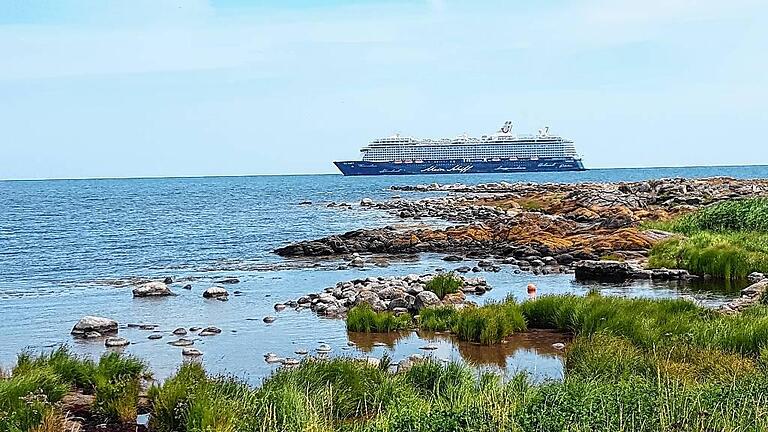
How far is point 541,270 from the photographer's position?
24.4m

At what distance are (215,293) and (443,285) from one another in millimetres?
5630

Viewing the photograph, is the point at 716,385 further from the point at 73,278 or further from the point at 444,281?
the point at 73,278

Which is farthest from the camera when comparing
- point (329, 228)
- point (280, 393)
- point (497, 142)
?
point (497, 142)

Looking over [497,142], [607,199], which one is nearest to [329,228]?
[607,199]

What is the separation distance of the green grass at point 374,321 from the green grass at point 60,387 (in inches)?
198

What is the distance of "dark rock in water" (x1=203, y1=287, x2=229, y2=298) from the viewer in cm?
Result: 2072

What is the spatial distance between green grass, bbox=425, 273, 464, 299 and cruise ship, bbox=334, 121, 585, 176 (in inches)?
4914

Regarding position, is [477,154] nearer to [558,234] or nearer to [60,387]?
[558,234]

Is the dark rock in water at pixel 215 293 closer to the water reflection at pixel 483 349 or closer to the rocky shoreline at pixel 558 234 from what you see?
the water reflection at pixel 483 349

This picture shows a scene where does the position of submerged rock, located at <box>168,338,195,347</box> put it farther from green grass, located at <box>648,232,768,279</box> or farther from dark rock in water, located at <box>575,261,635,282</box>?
green grass, located at <box>648,232,768,279</box>

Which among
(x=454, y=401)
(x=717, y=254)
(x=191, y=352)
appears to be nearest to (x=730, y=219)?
(x=717, y=254)

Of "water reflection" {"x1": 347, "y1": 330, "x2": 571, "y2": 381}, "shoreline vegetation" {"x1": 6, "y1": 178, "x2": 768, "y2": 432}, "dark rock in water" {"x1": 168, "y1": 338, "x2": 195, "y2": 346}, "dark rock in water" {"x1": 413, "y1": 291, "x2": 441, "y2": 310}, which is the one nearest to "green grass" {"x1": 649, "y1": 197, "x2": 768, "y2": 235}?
"shoreline vegetation" {"x1": 6, "y1": 178, "x2": 768, "y2": 432}

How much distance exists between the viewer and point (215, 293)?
819 inches

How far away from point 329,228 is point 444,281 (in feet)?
86.6
